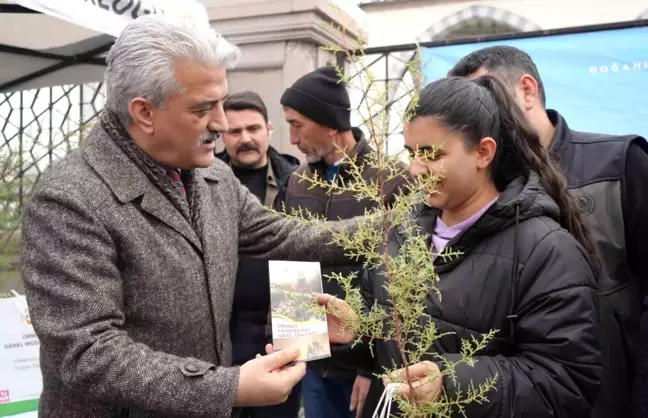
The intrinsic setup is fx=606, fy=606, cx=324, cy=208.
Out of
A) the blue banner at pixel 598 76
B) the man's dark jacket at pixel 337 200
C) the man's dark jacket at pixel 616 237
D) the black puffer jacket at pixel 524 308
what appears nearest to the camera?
the black puffer jacket at pixel 524 308

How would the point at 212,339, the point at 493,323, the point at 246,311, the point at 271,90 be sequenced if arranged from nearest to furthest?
1. the point at 493,323
2. the point at 212,339
3. the point at 246,311
4. the point at 271,90

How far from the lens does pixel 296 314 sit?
57.4 inches

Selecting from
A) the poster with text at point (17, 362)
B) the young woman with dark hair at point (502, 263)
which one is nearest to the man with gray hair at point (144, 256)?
the young woman with dark hair at point (502, 263)

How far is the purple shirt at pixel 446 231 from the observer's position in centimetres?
161

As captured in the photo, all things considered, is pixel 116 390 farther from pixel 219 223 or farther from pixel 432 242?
pixel 432 242

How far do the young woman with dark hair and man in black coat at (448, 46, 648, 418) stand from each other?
0.20 meters

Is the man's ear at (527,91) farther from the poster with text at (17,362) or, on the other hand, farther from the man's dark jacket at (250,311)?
the poster with text at (17,362)

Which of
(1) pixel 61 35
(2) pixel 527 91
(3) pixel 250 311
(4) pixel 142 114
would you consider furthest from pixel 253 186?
(4) pixel 142 114

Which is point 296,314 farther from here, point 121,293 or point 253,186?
point 253,186

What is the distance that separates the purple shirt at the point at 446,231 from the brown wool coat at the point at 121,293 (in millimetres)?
600

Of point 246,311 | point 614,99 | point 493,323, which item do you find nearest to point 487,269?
point 493,323

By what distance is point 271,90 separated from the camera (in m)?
4.13

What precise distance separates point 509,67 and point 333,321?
1.13 m

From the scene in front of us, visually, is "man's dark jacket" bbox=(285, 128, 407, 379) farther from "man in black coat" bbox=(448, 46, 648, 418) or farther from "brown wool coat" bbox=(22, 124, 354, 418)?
"brown wool coat" bbox=(22, 124, 354, 418)
